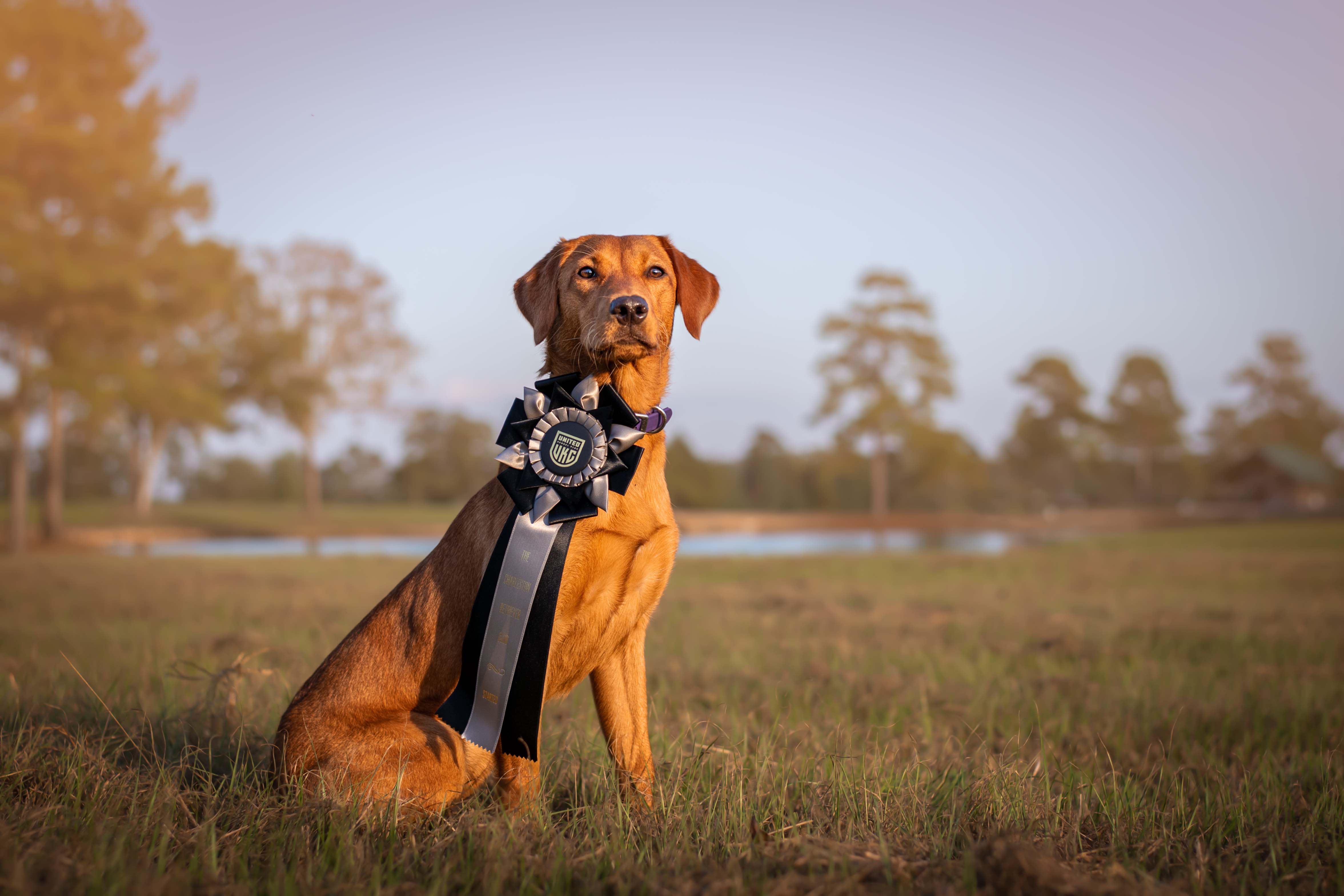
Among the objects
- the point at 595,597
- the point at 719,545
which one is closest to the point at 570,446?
the point at 595,597

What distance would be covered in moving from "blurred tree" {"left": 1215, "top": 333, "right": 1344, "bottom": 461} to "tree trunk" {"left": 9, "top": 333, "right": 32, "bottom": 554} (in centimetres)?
6290

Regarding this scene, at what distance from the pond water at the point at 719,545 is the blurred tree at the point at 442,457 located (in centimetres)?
2546

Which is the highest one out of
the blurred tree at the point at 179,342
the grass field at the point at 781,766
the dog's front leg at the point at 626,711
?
the blurred tree at the point at 179,342

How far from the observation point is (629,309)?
2697 mm

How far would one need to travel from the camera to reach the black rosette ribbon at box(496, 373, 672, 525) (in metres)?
2.56

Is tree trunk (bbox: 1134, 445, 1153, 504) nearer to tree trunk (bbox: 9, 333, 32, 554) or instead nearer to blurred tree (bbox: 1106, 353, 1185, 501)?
blurred tree (bbox: 1106, 353, 1185, 501)

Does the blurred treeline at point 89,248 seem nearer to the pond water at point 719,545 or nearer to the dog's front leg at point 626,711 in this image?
the pond water at point 719,545

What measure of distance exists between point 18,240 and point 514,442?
61.9 feet

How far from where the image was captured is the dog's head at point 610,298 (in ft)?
9.02

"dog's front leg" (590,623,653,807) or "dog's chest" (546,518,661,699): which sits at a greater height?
"dog's chest" (546,518,661,699)

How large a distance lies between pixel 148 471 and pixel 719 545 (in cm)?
2313

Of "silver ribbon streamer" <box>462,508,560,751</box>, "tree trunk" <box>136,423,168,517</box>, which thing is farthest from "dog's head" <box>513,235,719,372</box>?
"tree trunk" <box>136,423,168,517</box>

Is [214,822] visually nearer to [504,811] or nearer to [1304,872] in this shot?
[504,811]

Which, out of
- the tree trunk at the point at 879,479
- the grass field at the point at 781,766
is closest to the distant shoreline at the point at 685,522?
the tree trunk at the point at 879,479
